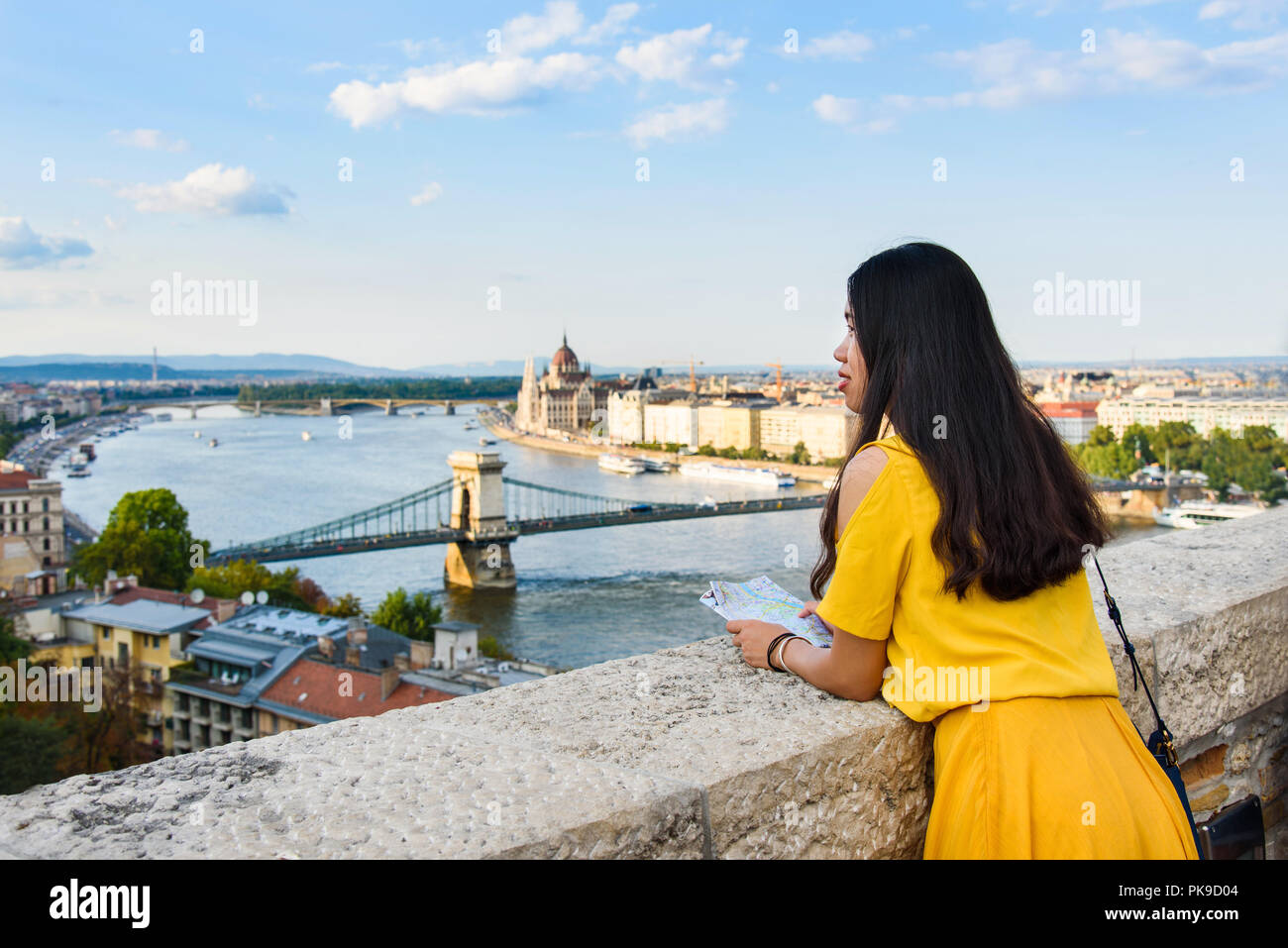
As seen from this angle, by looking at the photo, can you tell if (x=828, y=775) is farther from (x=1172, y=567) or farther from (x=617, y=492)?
(x=617, y=492)

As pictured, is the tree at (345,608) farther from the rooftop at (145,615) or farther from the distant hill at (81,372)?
the distant hill at (81,372)

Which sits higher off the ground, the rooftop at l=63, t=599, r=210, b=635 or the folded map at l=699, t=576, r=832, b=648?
the folded map at l=699, t=576, r=832, b=648

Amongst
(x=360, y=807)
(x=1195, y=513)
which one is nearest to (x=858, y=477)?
(x=360, y=807)

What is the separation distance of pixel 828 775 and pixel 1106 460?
29.0m

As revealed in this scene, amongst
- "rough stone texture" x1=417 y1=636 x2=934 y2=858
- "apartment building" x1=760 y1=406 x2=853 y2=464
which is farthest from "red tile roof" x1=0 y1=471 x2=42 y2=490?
"apartment building" x1=760 y1=406 x2=853 y2=464

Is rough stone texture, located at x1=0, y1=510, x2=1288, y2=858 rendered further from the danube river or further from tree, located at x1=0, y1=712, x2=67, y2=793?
tree, located at x1=0, y1=712, x2=67, y2=793

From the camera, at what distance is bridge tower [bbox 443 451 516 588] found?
16.6 meters

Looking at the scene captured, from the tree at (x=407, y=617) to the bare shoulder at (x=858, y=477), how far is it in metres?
11.5

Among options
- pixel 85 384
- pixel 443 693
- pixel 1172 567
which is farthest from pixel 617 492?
pixel 85 384

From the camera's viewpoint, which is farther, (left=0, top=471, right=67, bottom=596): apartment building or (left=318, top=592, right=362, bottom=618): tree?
(left=0, top=471, right=67, bottom=596): apartment building

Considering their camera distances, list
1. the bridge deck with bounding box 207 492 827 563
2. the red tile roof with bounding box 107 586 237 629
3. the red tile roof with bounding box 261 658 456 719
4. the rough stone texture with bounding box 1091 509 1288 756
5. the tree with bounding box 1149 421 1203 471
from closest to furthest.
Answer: the rough stone texture with bounding box 1091 509 1288 756
the red tile roof with bounding box 261 658 456 719
the red tile roof with bounding box 107 586 237 629
the bridge deck with bounding box 207 492 827 563
the tree with bounding box 1149 421 1203 471

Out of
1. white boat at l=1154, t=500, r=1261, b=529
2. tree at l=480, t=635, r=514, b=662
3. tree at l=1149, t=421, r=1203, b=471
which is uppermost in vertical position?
tree at l=1149, t=421, r=1203, b=471

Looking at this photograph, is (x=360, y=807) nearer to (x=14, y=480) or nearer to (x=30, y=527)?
(x=30, y=527)

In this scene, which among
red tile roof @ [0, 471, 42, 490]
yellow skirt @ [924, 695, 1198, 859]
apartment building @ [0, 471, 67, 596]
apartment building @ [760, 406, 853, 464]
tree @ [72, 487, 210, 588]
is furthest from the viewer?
apartment building @ [760, 406, 853, 464]
